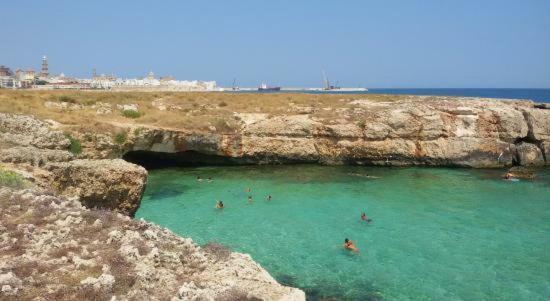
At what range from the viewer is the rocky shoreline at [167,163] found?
7.58 m

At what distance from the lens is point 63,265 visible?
779cm

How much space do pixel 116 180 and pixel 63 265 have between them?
7.62 meters

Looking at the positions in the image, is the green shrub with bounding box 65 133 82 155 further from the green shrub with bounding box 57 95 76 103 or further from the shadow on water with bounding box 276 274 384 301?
the shadow on water with bounding box 276 274 384 301

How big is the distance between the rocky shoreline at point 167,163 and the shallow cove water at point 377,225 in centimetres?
228

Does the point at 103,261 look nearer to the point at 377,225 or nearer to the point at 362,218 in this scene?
the point at 377,225

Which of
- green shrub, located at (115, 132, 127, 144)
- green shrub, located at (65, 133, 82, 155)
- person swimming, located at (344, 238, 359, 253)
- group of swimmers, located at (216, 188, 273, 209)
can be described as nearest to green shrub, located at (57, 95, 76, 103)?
green shrub, located at (115, 132, 127, 144)

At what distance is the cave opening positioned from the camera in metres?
37.4

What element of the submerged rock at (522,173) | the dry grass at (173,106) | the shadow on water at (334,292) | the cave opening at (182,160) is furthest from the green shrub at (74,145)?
the submerged rock at (522,173)

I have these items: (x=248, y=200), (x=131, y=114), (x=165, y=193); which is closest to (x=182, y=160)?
(x=131, y=114)

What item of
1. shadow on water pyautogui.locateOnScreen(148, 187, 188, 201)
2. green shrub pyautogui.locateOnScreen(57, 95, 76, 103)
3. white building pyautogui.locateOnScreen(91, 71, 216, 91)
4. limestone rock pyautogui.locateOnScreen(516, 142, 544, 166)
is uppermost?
white building pyautogui.locateOnScreen(91, 71, 216, 91)

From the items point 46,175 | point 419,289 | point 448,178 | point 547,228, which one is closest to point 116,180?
point 46,175

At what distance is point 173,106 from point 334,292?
1178 inches

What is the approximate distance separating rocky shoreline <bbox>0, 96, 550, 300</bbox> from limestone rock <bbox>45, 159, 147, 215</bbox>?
36 millimetres

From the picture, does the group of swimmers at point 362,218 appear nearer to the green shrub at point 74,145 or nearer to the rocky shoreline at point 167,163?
the rocky shoreline at point 167,163
